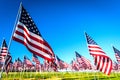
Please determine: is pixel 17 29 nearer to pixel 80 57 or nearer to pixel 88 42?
pixel 88 42

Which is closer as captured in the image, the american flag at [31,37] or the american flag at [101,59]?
the american flag at [31,37]

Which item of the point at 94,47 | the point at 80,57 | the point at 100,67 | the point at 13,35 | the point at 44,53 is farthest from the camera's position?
the point at 80,57

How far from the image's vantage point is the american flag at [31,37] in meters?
13.7

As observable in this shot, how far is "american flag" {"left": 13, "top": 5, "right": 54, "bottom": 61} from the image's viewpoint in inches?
538

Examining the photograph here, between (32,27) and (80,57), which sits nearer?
(32,27)

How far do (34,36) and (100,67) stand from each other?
37.8 feet

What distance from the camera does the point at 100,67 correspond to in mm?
23547

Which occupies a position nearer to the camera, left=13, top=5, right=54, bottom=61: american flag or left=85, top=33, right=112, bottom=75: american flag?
left=13, top=5, right=54, bottom=61: american flag

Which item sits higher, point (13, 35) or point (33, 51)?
point (13, 35)

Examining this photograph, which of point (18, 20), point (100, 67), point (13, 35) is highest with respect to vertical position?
point (18, 20)

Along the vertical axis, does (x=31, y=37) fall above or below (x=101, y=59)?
above

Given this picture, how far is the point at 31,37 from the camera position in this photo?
1387 cm

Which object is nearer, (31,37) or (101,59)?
(31,37)

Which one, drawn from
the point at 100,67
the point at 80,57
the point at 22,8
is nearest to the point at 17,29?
the point at 22,8
